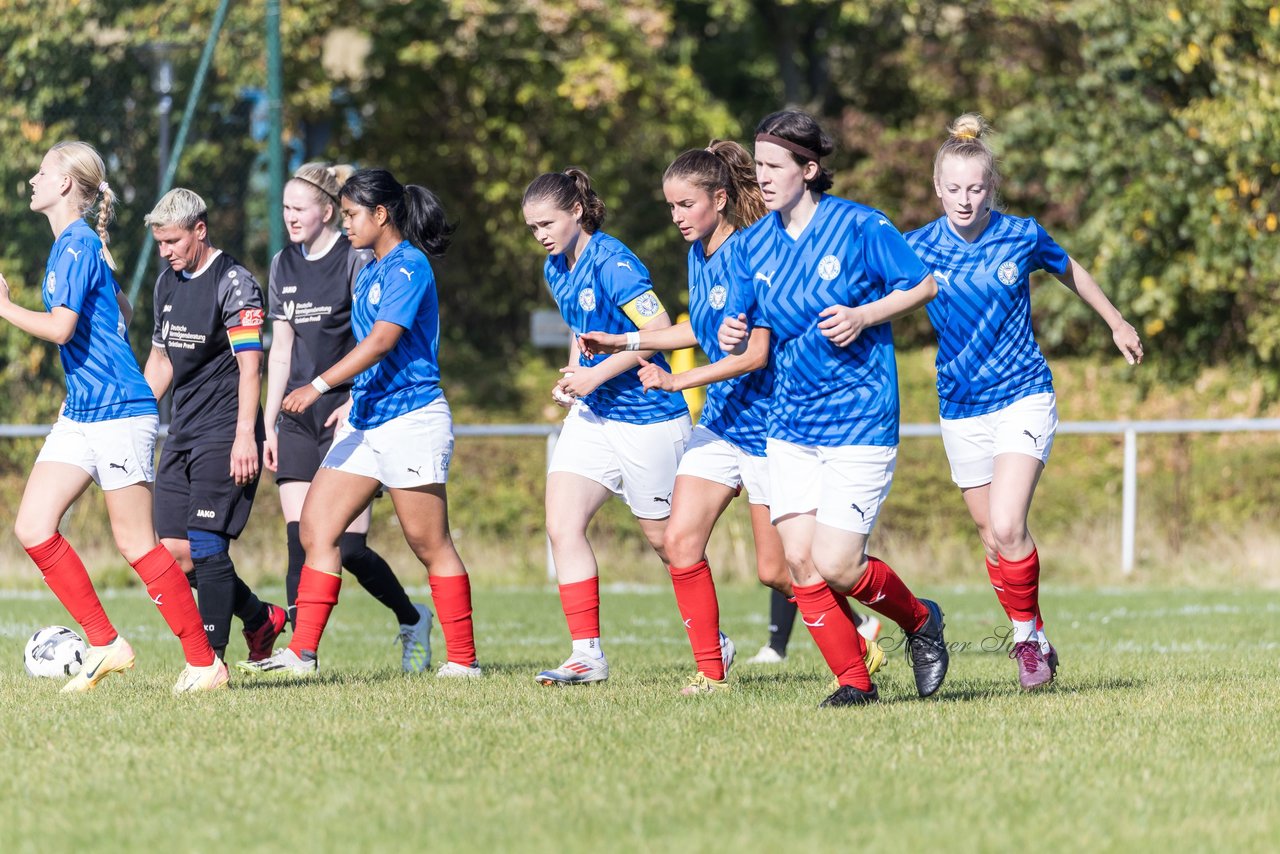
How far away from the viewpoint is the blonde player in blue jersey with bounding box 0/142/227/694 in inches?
→ 266

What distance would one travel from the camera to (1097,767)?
17.5ft

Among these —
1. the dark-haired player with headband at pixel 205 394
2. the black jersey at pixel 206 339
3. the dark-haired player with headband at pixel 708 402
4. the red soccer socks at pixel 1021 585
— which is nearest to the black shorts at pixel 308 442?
the dark-haired player with headband at pixel 205 394

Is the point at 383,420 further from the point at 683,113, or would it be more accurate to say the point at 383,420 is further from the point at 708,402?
the point at 683,113

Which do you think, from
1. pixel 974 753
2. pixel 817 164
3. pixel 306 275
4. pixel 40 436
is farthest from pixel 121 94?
pixel 974 753

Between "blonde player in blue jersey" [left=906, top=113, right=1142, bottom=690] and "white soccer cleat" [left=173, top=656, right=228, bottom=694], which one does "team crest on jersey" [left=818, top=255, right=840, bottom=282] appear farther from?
"white soccer cleat" [left=173, top=656, right=228, bottom=694]

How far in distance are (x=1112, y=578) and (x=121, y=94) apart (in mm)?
9958

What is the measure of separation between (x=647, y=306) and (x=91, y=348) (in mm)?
2105

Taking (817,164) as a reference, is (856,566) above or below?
below

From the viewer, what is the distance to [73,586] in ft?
23.2

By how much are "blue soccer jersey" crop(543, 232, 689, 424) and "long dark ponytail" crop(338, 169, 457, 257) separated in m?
0.59

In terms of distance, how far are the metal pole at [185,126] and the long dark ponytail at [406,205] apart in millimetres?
8119

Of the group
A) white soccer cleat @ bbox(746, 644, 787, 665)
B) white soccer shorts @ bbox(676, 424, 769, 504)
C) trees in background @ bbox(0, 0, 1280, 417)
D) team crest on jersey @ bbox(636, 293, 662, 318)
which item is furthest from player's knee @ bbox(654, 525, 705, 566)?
trees in background @ bbox(0, 0, 1280, 417)

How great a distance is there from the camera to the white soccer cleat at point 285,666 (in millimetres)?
7520

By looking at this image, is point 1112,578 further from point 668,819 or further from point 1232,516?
point 668,819
